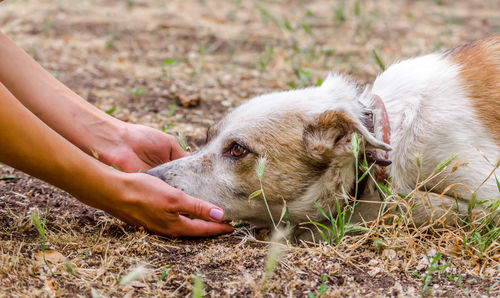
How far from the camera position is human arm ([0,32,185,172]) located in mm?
2961

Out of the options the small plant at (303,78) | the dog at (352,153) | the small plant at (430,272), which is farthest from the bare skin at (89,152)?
the small plant at (303,78)

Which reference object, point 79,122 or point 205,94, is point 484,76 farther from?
point 205,94

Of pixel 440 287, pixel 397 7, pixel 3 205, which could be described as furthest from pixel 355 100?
pixel 397 7

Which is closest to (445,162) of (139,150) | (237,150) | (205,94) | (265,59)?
(237,150)

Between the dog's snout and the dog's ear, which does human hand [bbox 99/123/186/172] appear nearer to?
the dog's snout

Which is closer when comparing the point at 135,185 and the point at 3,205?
the point at 135,185

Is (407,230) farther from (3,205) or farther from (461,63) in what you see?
(3,205)

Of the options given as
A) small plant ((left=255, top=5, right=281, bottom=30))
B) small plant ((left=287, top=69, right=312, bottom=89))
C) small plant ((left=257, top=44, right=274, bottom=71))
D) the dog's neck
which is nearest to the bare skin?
the dog's neck

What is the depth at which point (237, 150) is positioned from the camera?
2973 mm

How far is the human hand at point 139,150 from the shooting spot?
Result: 317 cm

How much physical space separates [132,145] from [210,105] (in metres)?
1.75

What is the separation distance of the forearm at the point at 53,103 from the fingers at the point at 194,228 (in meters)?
0.71

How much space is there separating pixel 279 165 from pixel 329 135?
295 millimetres

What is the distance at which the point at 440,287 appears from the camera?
2375mm
